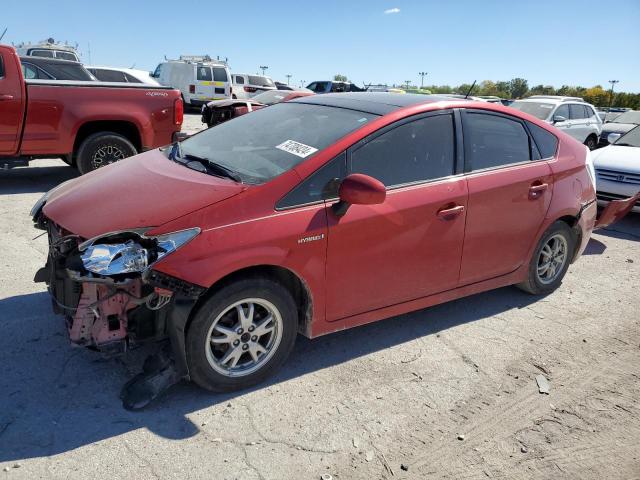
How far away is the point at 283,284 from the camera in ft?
10.6

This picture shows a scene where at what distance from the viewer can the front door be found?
3.29 metres

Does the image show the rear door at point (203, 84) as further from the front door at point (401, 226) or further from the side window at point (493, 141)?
the front door at point (401, 226)

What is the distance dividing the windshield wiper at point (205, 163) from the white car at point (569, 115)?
37.7 feet

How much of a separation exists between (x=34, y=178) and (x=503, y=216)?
294 inches

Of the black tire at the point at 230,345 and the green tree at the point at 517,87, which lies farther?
the green tree at the point at 517,87

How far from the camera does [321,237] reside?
3.14m

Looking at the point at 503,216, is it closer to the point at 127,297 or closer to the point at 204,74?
Result: the point at 127,297

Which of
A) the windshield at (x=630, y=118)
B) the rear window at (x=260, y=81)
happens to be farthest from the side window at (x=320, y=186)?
the rear window at (x=260, y=81)

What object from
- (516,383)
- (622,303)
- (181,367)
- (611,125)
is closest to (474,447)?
(516,383)

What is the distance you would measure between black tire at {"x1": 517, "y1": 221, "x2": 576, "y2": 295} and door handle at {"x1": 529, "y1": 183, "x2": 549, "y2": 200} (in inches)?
15.6

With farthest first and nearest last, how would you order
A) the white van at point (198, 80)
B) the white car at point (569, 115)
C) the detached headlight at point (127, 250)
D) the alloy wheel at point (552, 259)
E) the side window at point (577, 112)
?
the white van at point (198, 80) < the side window at point (577, 112) < the white car at point (569, 115) < the alloy wheel at point (552, 259) < the detached headlight at point (127, 250)

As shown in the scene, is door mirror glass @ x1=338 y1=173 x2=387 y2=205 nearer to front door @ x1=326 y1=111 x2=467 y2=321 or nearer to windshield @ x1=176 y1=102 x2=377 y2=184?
front door @ x1=326 y1=111 x2=467 y2=321

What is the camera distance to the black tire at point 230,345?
9.49 ft

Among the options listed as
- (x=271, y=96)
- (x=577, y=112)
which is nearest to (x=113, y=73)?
(x=271, y=96)
